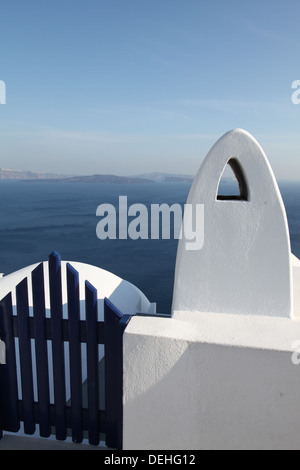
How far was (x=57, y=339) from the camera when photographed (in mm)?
3553

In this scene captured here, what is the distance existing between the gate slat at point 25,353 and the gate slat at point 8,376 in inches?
4.0

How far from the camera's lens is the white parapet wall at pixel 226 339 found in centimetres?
295

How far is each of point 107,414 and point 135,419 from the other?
50 centimetres

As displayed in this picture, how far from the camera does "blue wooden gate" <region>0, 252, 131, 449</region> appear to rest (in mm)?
3363

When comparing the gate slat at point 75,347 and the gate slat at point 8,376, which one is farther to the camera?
the gate slat at point 8,376

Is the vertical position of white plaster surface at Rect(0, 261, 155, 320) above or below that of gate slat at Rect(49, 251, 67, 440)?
above

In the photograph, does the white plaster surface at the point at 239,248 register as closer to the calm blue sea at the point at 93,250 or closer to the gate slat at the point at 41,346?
the gate slat at the point at 41,346

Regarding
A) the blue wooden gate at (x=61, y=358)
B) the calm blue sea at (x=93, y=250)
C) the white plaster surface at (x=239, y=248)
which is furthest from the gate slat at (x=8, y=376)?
the calm blue sea at (x=93, y=250)

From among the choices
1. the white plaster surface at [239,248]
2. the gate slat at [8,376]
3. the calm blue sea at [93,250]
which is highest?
the calm blue sea at [93,250]

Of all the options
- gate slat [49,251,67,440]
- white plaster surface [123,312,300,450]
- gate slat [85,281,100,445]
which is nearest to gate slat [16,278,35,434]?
gate slat [49,251,67,440]

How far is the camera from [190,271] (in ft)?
11.1

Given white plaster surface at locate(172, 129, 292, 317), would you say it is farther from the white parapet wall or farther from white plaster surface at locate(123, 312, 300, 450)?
white plaster surface at locate(123, 312, 300, 450)

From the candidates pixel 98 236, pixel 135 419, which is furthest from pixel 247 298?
pixel 98 236
